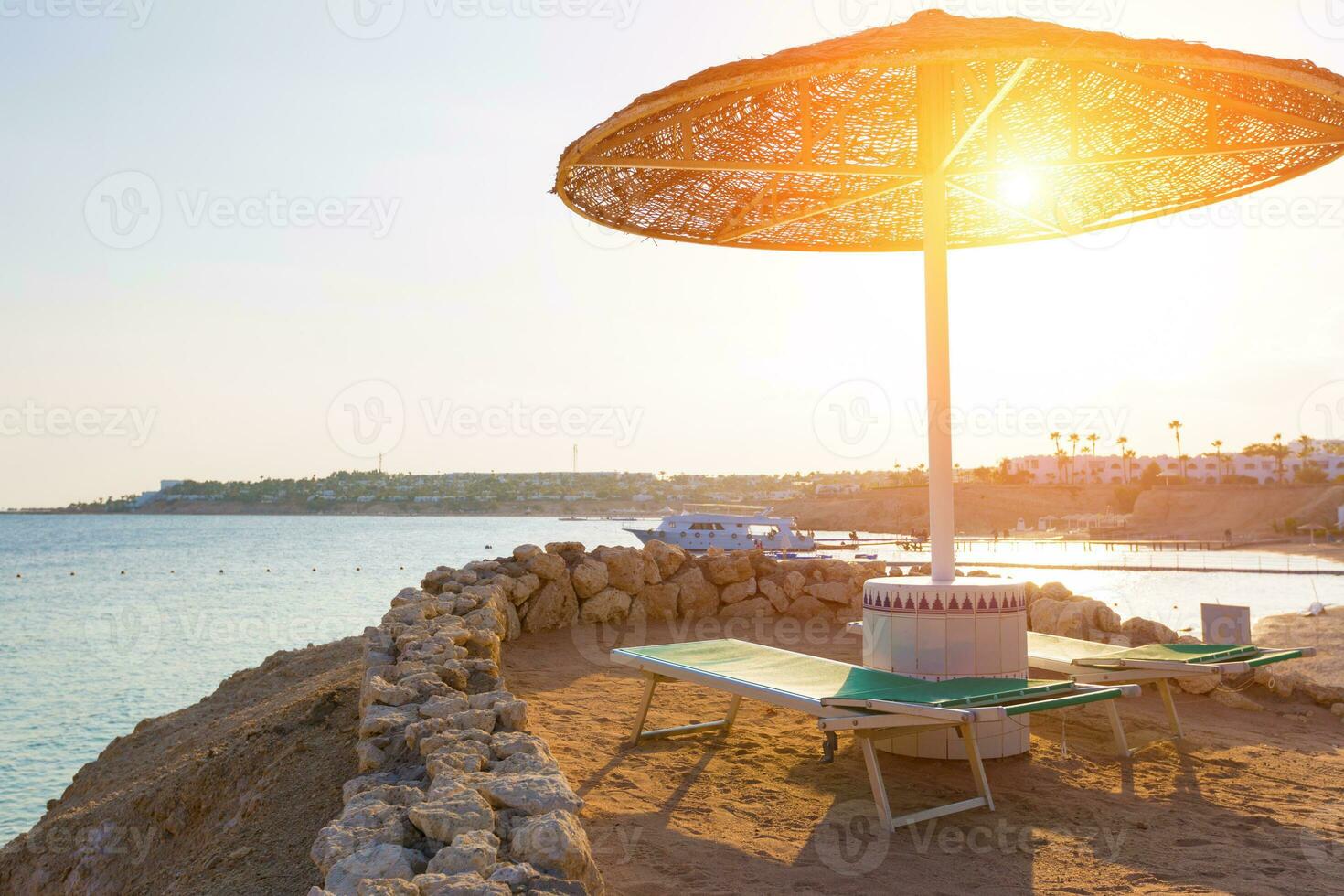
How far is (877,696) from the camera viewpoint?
3.66m

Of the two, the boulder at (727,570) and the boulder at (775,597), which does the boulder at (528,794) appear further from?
the boulder at (775,597)

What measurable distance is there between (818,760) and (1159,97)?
3834mm

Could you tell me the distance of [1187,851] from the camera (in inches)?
135

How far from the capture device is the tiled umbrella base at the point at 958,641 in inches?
177

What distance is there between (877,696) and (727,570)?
4.43 m

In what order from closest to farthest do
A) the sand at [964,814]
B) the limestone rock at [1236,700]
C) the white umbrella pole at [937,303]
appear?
the sand at [964,814], the white umbrella pole at [937,303], the limestone rock at [1236,700]

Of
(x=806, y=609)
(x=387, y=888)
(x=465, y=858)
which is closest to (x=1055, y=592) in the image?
(x=806, y=609)

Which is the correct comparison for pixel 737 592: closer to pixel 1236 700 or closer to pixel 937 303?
pixel 1236 700

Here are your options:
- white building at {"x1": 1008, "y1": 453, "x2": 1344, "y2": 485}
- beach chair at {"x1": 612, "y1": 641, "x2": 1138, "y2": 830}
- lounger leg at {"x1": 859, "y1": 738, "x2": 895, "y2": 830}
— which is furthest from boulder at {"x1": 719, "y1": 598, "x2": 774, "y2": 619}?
white building at {"x1": 1008, "y1": 453, "x2": 1344, "y2": 485}

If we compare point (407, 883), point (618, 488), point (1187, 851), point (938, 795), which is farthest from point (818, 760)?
point (618, 488)

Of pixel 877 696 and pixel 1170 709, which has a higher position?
pixel 877 696

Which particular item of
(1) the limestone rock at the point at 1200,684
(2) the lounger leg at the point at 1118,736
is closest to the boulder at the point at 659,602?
(1) the limestone rock at the point at 1200,684

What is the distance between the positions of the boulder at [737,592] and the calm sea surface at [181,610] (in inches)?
277

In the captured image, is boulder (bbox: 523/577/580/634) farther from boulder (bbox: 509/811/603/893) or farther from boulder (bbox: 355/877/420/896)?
boulder (bbox: 355/877/420/896)
